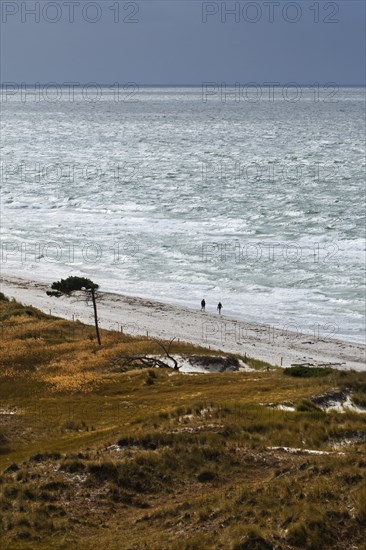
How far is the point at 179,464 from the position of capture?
26297mm

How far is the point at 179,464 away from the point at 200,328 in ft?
111

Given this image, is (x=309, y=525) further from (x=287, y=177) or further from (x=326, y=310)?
(x=287, y=177)

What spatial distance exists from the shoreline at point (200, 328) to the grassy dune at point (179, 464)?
10.1 m

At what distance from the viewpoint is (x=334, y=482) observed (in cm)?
2262

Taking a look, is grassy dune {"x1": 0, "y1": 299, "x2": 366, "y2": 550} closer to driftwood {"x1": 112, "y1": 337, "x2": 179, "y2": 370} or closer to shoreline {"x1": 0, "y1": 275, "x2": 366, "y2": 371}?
driftwood {"x1": 112, "y1": 337, "x2": 179, "y2": 370}

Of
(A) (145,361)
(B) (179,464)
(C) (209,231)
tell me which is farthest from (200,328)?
(B) (179,464)

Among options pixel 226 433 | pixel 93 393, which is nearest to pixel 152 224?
pixel 93 393

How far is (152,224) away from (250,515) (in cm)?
7387

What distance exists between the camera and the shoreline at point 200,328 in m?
53.2

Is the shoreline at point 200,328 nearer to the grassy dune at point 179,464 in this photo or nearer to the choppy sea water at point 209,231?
the choppy sea water at point 209,231

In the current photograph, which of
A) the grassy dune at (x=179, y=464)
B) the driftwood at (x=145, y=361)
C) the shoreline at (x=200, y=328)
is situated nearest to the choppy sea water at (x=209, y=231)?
the shoreline at (x=200, y=328)

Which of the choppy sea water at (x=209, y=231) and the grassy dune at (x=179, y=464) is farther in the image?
the choppy sea water at (x=209, y=231)

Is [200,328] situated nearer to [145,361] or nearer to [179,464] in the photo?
[145,361]

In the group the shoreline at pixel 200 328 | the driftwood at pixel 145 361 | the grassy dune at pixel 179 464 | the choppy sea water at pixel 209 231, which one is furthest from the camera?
the choppy sea water at pixel 209 231
